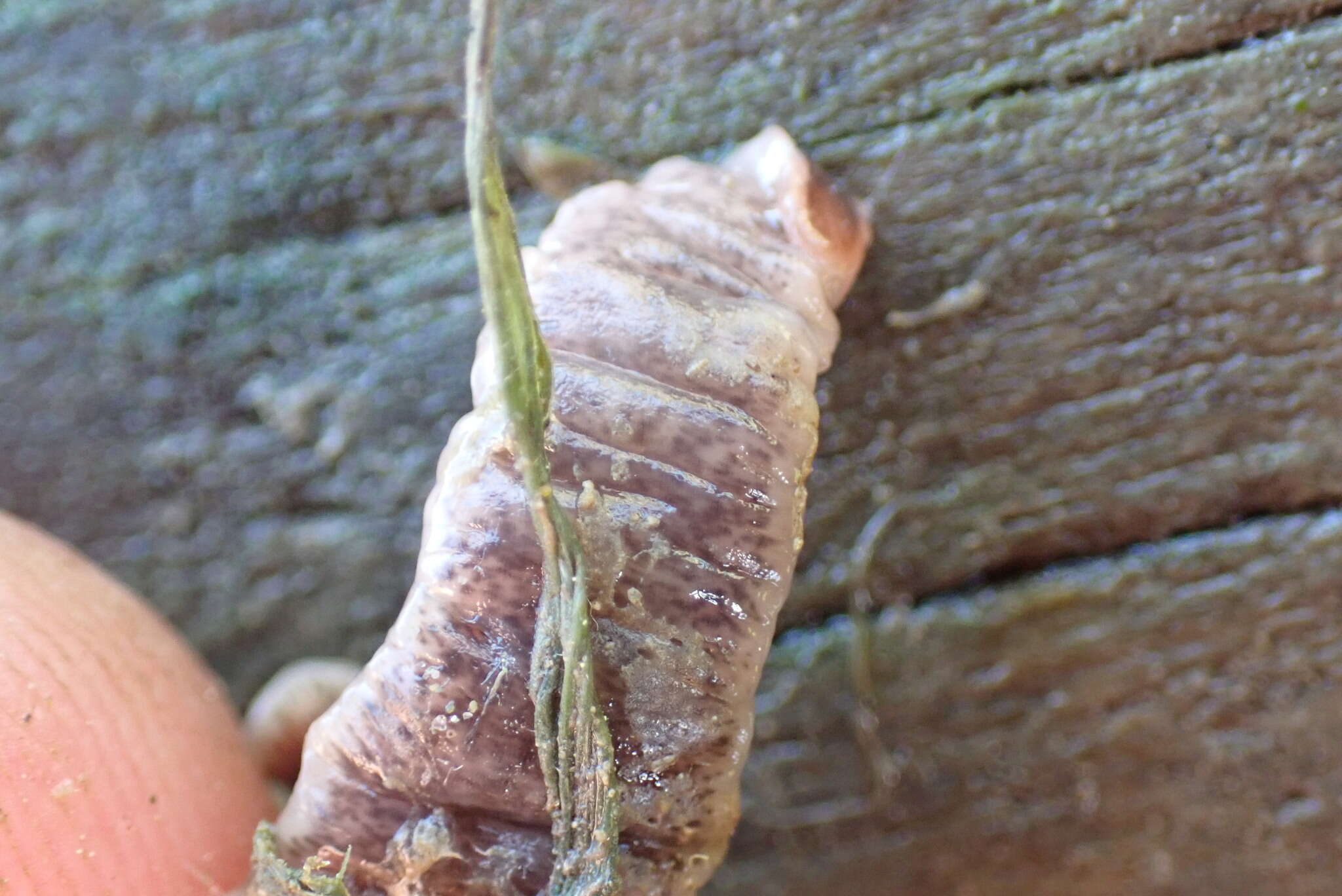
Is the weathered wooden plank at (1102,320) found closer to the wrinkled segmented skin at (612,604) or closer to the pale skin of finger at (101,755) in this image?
the wrinkled segmented skin at (612,604)

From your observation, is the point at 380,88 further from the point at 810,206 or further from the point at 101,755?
the point at 101,755

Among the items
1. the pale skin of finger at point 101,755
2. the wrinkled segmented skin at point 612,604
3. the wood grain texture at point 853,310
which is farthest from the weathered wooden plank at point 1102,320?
the pale skin of finger at point 101,755

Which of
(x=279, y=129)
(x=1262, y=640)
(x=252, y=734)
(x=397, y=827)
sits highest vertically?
(x=279, y=129)

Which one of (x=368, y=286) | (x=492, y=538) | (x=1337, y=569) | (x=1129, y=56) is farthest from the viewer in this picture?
(x=368, y=286)

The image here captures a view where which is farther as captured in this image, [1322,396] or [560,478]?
[1322,396]

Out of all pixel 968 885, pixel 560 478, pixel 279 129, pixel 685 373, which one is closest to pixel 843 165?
pixel 685 373

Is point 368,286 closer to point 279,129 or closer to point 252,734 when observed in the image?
point 279,129

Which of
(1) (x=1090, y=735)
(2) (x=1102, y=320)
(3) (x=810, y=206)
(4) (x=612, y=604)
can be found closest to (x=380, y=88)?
(3) (x=810, y=206)
